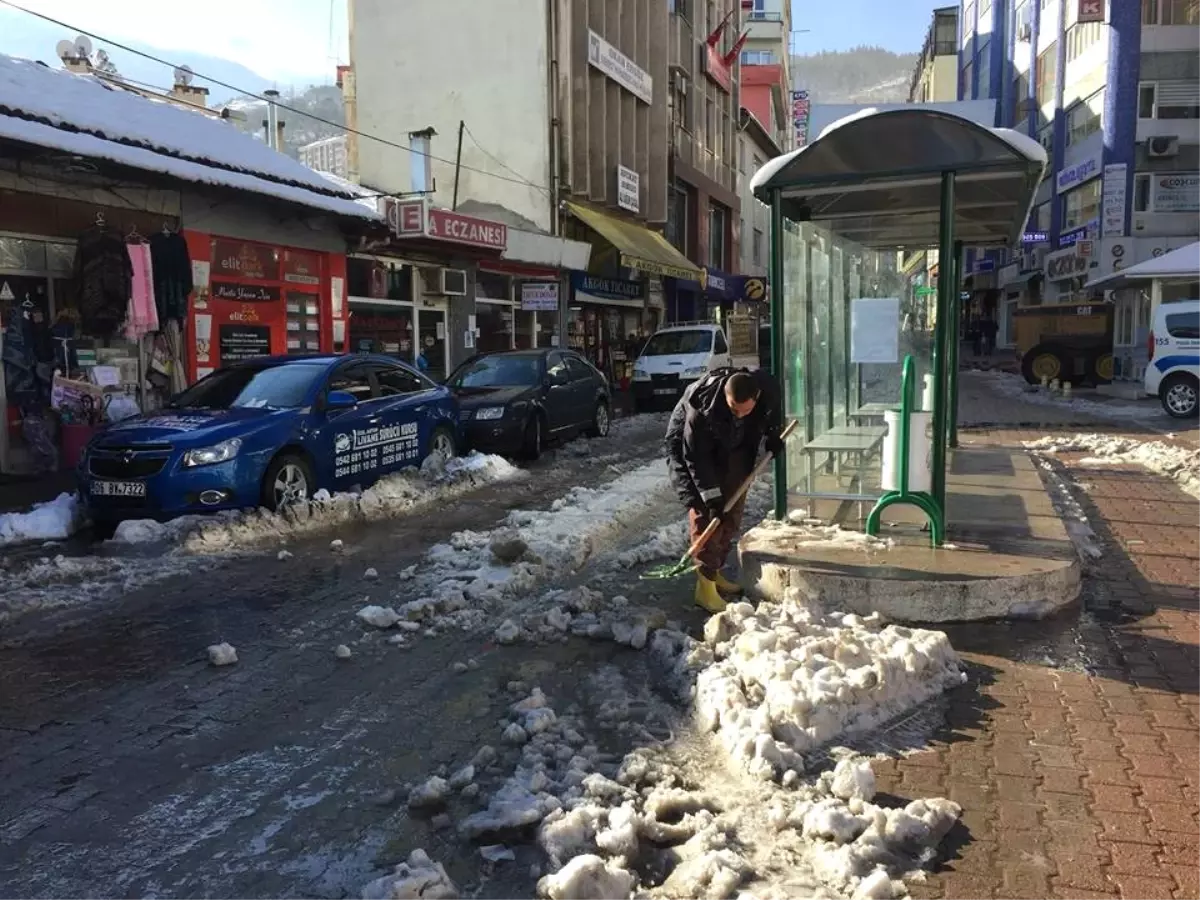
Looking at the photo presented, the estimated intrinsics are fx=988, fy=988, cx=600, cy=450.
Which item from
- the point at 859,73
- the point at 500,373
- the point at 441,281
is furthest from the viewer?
the point at 859,73

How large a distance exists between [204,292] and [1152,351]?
657 inches

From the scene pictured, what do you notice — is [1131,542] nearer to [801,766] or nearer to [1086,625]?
[1086,625]

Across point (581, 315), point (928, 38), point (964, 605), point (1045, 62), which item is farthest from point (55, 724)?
point (928, 38)

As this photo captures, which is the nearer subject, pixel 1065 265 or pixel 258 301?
pixel 258 301

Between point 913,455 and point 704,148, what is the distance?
3311 centimetres

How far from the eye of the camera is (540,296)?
73.9ft

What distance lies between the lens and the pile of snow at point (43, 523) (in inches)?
337

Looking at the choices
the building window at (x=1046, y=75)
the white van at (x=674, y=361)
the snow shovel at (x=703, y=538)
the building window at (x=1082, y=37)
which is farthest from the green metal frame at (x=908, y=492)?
the building window at (x=1046, y=75)

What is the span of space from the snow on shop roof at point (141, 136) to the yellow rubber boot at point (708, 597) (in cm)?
798

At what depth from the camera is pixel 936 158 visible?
22.4 ft

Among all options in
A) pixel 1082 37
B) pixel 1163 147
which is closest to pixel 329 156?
pixel 1163 147

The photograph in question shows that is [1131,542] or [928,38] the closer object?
[1131,542]

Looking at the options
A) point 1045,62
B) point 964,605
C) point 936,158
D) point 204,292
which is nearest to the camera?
point 964,605

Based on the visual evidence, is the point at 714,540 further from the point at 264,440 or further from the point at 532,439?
the point at 532,439
